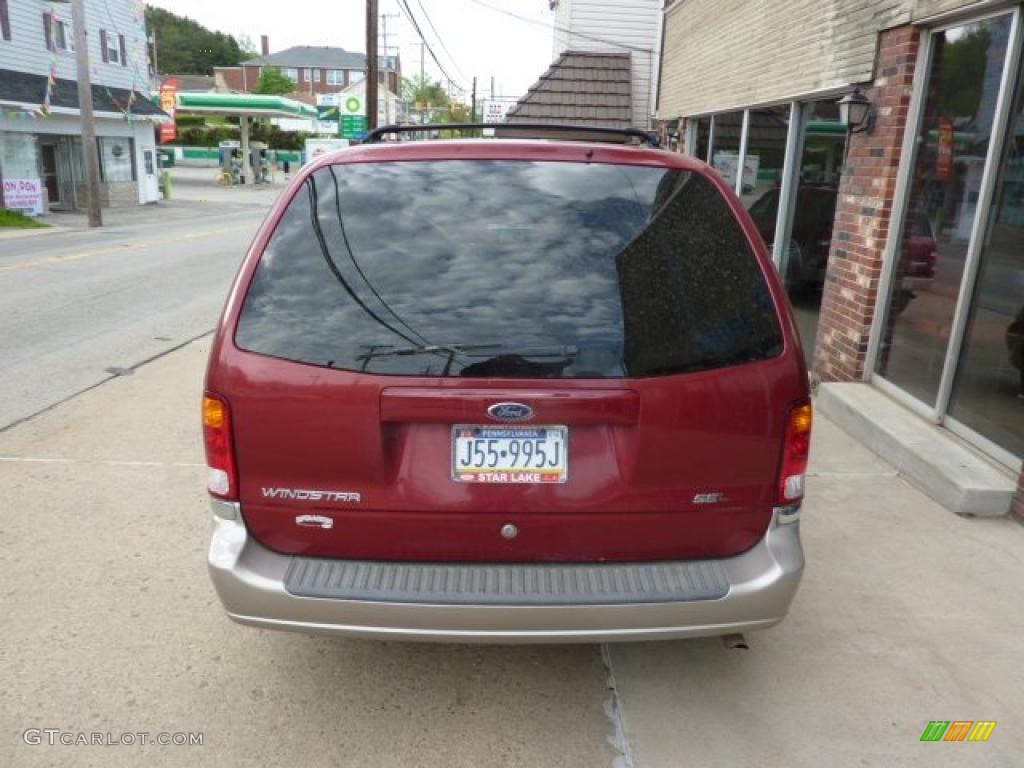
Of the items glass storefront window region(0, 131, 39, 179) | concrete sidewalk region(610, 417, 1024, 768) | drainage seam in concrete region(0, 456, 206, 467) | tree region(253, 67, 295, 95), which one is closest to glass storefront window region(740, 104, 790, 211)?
concrete sidewalk region(610, 417, 1024, 768)

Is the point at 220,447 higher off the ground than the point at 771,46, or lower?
lower

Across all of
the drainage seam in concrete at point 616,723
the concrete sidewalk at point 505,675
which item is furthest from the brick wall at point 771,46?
the drainage seam in concrete at point 616,723

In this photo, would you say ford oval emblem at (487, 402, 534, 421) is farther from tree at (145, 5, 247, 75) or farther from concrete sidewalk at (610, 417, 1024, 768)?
tree at (145, 5, 247, 75)

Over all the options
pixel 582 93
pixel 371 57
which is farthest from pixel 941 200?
pixel 371 57

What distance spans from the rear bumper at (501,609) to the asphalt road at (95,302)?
428 cm

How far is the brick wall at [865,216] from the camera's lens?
18.7 ft

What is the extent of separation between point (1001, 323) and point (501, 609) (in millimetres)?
3993

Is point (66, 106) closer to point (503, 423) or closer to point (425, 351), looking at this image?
point (425, 351)

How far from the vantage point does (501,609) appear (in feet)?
Answer: 7.95

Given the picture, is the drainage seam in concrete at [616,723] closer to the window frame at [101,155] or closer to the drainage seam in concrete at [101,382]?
the drainage seam in concrete at [101,382]

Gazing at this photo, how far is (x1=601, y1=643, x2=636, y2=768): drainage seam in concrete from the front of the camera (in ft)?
8.68

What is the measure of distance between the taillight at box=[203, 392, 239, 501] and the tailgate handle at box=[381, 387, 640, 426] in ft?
1.64

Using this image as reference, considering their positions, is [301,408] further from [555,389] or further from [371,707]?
[371,707]

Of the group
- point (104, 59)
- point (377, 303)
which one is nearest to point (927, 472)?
point (377, 303)
